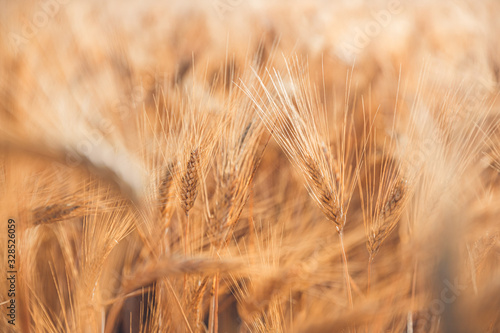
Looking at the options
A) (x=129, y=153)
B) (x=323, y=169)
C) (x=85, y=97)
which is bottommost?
(x=323, y=169)

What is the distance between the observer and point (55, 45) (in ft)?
2.80

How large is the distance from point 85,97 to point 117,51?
0.11 metres

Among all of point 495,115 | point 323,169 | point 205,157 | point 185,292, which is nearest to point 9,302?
point 185,292

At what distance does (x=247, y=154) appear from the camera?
781 millimetres

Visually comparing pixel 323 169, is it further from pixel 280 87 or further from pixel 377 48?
pixel 377 48

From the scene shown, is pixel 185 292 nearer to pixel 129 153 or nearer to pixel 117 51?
pixel 129 153

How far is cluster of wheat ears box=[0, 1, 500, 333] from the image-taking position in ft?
2.59

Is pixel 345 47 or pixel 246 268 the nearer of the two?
pixel 246 268

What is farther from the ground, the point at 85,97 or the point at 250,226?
the point at 85,97

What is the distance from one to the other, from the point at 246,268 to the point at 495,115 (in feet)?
1.97

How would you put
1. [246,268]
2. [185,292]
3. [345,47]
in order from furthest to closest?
[345,47], [185,292], [246,268]

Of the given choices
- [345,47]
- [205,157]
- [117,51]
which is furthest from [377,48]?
[117,51]

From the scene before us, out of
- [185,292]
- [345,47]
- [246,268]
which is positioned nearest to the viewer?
[246,268]

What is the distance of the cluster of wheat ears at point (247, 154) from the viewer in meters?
0.79
